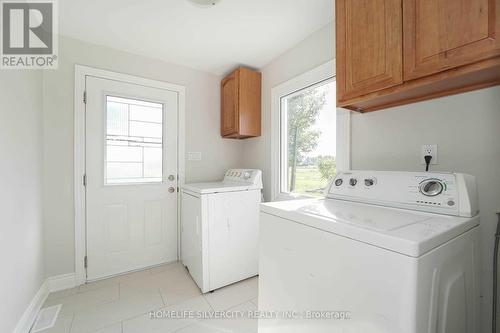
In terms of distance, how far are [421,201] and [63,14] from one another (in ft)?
8.85

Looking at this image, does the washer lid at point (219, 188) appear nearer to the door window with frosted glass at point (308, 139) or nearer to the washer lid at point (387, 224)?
the door window with frosted glass at point (308, 139)

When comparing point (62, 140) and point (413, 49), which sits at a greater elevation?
point (413, 49)

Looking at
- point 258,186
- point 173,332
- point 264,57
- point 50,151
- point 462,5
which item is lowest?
point 173,332

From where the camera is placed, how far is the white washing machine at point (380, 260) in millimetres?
598

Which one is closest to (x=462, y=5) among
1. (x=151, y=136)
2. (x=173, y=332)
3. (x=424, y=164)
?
(x=424, y=164)

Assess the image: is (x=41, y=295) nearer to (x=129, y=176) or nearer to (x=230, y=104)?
(x=129, y=176)

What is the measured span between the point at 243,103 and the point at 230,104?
193 millimetres

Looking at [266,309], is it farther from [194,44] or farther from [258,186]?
[194,44]

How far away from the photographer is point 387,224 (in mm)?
739

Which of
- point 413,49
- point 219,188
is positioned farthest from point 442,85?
point 219,188

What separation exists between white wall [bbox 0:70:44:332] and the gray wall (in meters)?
2.31

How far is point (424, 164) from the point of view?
3.89 ft

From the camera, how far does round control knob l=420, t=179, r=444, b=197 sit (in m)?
0.91

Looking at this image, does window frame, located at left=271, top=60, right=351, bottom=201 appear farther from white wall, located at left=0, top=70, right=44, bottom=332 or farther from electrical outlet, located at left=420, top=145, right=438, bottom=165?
white wall, located at left=0, top=70, right=44, bottom=332
